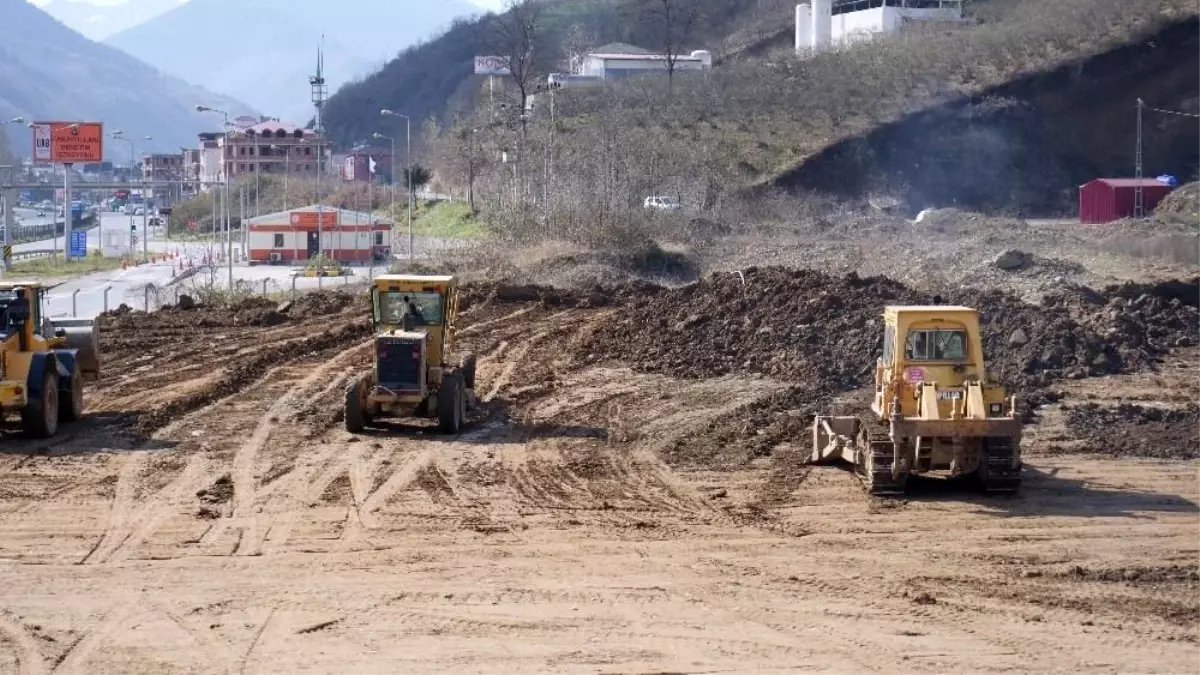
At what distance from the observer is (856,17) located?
10119 centimetres

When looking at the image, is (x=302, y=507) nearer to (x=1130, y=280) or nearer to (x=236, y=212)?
(x=1130, y=280)

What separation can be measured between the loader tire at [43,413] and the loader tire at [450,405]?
5.72 meters

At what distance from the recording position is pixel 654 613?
1343cm

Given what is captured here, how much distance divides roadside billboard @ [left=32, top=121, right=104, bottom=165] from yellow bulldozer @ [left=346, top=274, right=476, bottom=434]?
6250cm

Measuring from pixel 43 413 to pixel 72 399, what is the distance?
145 centimetres

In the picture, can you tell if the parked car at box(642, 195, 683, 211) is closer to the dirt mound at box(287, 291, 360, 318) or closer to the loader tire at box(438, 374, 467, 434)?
the dirt mound at box(287, 291, 360, 318)

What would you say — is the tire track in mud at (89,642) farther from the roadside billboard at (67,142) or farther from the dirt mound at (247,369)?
the roadside billboard at (67,142)

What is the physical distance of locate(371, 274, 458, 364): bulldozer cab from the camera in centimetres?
2355

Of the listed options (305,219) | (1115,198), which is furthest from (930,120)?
(305,219)

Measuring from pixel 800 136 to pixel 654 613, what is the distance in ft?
204

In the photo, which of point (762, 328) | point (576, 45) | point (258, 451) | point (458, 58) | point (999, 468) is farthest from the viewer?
point (458, 58)

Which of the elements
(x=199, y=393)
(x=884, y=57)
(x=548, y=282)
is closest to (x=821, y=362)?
(x=199, y=393)

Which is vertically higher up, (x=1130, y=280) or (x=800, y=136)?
(x=800, y=136)

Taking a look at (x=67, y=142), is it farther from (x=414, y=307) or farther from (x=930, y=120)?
(x=414, y=307)
